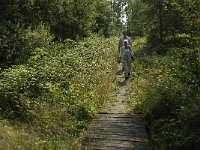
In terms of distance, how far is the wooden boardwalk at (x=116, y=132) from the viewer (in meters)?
7.11

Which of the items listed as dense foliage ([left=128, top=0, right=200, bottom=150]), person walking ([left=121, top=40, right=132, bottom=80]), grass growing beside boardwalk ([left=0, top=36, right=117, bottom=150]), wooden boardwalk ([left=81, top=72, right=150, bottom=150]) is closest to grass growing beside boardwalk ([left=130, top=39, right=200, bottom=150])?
dense foliage ([left=128, top=0, right=200, bottom=150])

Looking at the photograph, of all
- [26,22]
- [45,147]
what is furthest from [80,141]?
[26,22]

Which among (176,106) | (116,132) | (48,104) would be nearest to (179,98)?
(176,106)

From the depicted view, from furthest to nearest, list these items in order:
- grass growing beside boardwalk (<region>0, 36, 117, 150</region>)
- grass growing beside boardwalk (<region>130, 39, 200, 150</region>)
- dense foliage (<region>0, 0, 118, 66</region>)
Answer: dense foliage (<region>0, 0, 118, 66</region>) → grass growing beside boardwalk (<region>0, 36, 117, 150</region>) → grass growing beside boardwalk (<region>130, 39, 200, 150</region>)

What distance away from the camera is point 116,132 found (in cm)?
785

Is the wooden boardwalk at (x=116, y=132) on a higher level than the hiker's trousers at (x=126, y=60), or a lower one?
lower

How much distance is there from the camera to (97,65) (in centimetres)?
1380

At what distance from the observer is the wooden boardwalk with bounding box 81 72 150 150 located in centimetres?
711

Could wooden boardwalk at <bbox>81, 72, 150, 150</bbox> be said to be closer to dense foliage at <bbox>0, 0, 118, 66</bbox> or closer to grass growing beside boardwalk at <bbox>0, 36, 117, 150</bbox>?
grass growing beside boardwalk at <bbox>0, 36, 117, 150</bbox>

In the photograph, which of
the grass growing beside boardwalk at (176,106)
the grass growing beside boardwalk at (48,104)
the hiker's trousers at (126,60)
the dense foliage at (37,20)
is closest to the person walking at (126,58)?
the hiker's trousers at (126,60)

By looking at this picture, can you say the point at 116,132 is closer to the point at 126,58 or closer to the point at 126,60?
the point at 126,60

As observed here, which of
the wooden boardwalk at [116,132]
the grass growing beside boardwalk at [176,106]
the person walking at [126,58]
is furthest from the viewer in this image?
the person walking at [126,58]

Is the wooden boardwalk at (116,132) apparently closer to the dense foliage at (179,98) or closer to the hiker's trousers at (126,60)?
the dense foliage at (179,98)

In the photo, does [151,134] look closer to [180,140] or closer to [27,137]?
[180,140]
